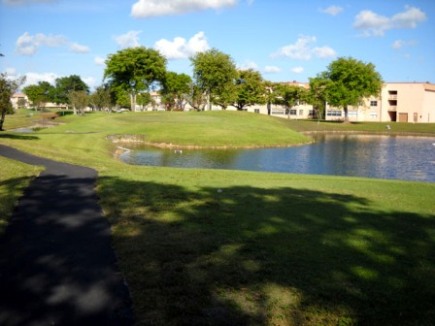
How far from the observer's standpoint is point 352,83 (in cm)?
9994

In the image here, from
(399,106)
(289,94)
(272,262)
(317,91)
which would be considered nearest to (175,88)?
(289,94)

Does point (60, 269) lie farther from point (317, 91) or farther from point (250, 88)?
point (317, 91)

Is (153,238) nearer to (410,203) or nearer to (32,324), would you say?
(32,324)

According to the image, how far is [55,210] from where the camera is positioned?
1156cm

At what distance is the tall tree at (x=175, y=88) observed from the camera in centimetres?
12294

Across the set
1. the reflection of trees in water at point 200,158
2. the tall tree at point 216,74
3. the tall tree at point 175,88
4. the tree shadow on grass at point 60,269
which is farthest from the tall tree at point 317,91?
the tree shadow on grass at point 60,269

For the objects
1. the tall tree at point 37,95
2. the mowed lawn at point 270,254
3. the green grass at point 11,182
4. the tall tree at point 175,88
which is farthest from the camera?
the tall tree at point 37,95

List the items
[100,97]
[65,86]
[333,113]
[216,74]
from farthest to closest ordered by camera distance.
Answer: [65,86]
[333,113]
[100,97]
[216,74]

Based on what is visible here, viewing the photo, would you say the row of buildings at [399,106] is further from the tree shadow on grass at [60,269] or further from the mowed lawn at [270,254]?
the tree shadow on grass at [60,269]

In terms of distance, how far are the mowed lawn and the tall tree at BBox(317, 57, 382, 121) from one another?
87.7m

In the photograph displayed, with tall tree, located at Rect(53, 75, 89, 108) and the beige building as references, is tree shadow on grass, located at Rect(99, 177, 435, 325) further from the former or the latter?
tall tree, located at Rect(53, 75, 89, 108)

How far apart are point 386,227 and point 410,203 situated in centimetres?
505

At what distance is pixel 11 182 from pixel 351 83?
9418 centimetres

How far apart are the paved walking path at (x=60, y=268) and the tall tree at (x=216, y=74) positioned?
295 feet
